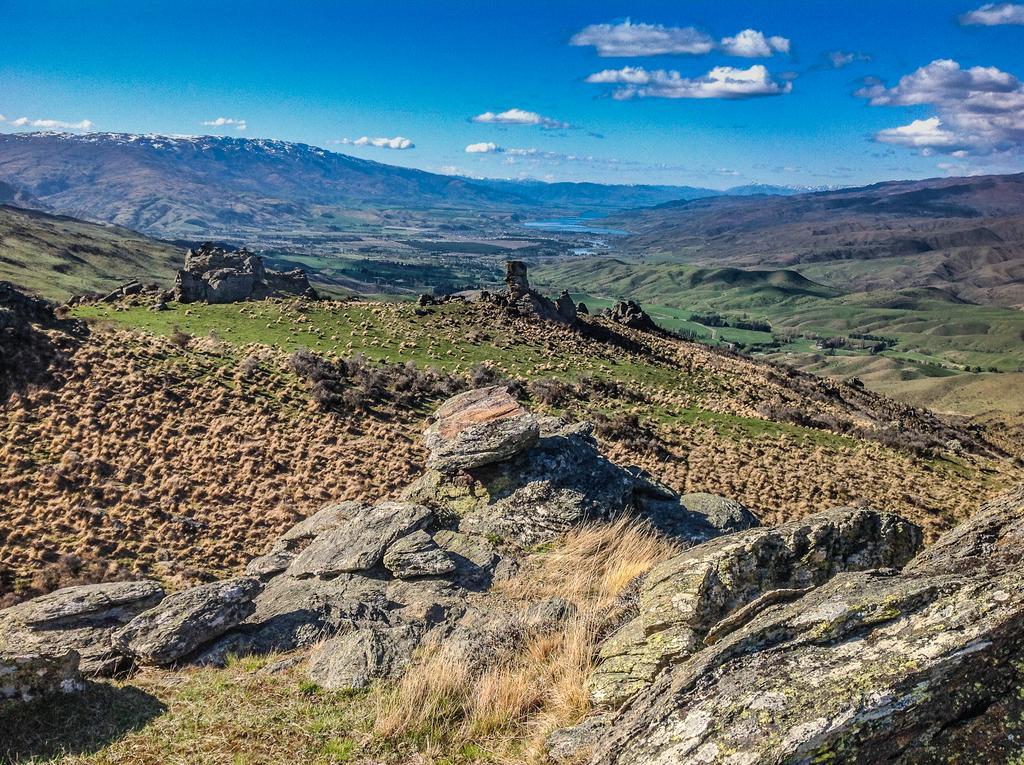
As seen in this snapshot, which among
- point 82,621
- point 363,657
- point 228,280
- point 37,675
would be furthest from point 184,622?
point 228,280

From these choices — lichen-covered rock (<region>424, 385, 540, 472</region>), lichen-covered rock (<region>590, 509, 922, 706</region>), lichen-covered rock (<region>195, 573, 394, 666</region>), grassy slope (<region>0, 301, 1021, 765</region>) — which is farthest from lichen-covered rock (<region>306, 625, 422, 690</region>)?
lichen-covered rock (<region>424, 385, 540, 472</region>)

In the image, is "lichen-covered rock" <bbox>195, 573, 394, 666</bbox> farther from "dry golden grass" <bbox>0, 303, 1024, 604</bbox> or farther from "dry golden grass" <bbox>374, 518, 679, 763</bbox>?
"dry golden grass" <bbox>0, 303, 1024, 604</bbox>

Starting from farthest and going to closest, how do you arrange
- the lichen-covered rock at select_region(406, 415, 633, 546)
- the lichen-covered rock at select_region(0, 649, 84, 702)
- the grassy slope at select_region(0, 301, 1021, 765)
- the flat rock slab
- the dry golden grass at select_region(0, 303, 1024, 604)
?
1. the dry golden grass at select_region(0, 303, 1024, 604)
2. the lichen-covered rock at select_region(406, 415, 633, 546)
3. the flat rock slab
4. the lichen-covered rock at select_region(0, 649, 84, 702)
5. the grassy slope at select_region(0, 301, 1021, 765)

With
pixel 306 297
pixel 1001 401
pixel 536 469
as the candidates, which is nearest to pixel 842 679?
pixel 536 469

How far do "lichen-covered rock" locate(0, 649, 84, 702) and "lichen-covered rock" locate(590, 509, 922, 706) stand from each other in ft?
25.1

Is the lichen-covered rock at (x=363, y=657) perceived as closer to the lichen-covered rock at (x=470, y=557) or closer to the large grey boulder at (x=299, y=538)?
the lichen-covered rock at (x=470, y=557)

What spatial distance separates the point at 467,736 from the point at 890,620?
4.59m

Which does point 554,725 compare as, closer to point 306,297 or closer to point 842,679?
point 842,679

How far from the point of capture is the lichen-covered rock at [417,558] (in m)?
13.4

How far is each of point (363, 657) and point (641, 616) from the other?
4.17 metres

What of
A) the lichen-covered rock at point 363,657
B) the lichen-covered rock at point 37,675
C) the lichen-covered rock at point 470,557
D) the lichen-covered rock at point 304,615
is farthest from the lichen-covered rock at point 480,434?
the lichen-covered rock at point 37,675

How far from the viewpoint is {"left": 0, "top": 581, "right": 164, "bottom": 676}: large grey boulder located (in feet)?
36.2

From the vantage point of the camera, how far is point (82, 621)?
12703 millimetres

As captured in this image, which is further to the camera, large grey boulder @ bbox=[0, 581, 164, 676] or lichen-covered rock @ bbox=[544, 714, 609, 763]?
large grey boulder @ bbox=[0, 581, 164, 676]
